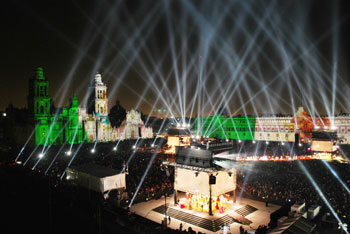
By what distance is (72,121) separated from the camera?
1998 inches

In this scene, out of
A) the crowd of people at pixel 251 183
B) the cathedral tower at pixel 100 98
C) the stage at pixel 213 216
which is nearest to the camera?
the crowd of people at pixel 251 183

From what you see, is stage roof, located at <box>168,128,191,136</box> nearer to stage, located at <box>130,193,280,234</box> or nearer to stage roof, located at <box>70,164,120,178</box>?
stage roof, located at <box>70,164,120,178</box>

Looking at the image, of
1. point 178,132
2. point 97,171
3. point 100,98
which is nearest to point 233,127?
point 100,98

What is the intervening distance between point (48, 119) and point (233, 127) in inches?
1998

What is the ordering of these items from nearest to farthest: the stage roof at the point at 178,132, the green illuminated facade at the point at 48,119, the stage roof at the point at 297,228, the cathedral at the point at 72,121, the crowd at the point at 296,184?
the stage roof at the point at 297,228 < the crowd at the point at 296,184 < the stage roof at the point at 178,132 < the green illuminated facade at the point at 48,119 < the cathedral at the point at 72,121

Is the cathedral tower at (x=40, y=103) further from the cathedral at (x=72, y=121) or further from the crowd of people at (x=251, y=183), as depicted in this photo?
the crowd of people at (x=251, y=183)

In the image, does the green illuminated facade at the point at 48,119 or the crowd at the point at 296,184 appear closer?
the crowd at the point at 296,184

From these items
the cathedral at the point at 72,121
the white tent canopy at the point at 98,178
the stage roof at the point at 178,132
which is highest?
the cathedral at the point at 72,121

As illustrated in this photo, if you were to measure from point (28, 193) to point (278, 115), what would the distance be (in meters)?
68.8

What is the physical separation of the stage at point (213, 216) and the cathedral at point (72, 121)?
1318 inches

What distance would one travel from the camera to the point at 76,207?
603 inches

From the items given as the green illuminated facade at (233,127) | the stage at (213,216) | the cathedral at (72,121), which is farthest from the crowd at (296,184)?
the green illuminated facade at (233,127)

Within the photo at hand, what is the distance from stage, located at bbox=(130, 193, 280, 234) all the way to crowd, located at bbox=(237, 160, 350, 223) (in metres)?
1.49

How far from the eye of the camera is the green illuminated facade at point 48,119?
4603 centimetres
